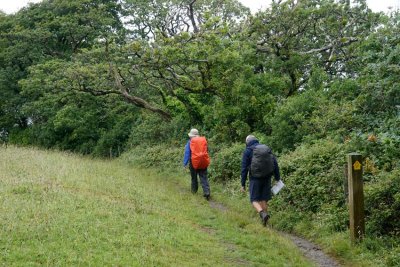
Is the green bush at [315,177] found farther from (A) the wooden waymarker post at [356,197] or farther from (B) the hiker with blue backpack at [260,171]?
(A) the wooden waymarker post at [356,197]

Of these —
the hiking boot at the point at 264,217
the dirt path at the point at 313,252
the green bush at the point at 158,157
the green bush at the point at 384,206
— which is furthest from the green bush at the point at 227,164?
the green bush at the point at 384,206

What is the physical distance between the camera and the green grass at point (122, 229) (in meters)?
6.03

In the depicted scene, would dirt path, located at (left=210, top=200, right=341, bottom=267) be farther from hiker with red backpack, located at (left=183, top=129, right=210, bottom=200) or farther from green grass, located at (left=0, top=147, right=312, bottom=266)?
hiker with red backpack, located at (left=183, top=129, right=210, bottom=200)

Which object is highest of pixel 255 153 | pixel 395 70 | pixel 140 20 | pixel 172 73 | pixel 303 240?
pixel 140 20

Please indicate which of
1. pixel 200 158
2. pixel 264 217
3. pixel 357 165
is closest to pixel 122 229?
pixel 264 217

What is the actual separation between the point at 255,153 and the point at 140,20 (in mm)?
26609

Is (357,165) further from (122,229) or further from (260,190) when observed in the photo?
(122,229)

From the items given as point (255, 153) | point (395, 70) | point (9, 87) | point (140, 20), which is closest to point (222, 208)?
point (255, 153)

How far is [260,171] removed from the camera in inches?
344

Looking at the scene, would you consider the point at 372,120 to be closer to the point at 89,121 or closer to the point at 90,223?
the point at 90,223

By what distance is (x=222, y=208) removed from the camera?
10688 millimetres

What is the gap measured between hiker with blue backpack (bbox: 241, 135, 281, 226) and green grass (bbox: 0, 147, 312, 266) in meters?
0.42

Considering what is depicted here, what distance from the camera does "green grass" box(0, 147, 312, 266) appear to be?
603 centimetres

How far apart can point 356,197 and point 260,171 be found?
2031 mm
